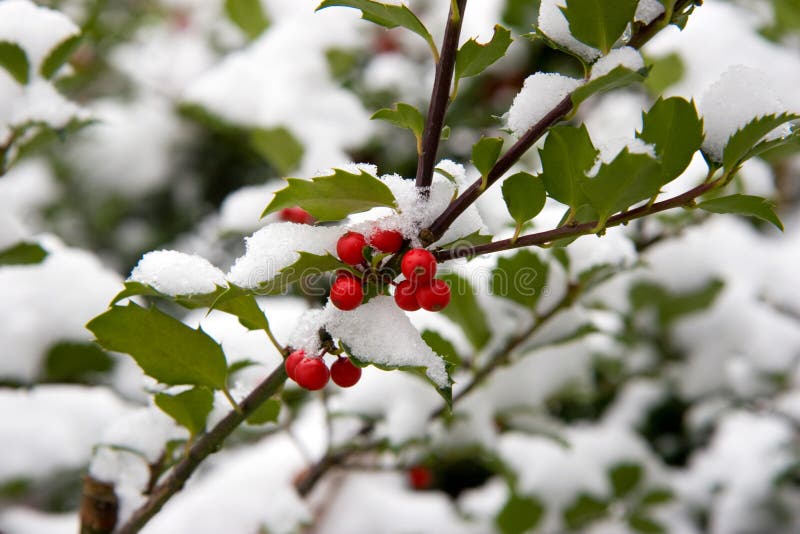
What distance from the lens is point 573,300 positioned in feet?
3.47

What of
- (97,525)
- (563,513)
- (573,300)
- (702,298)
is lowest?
(563,513)

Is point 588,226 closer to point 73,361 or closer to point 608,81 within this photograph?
point 608,81

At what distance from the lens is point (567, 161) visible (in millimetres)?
574

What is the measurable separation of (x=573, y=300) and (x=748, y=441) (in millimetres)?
871

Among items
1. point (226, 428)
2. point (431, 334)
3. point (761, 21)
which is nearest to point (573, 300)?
point (431, 334)

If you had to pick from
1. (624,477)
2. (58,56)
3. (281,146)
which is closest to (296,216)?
(281,146)

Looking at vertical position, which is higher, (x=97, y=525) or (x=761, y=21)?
(x=761, y=21)

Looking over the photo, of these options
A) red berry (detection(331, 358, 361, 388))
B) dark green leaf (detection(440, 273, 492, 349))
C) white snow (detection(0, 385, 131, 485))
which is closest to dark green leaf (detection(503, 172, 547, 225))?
red berry (detection(331, 358, 361, 388))

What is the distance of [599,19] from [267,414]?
0.54 meters

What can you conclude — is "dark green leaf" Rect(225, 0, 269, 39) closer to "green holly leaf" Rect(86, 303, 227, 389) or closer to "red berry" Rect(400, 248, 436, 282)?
"green holly leaf" Rect(86, 303, 227, 389)

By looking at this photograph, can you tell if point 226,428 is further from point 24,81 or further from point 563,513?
point 563,513

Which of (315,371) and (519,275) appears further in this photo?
(519,275)

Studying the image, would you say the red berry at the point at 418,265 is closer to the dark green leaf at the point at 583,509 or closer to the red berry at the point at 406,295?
the red berry at the point at 406,295

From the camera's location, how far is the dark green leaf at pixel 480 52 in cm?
57
